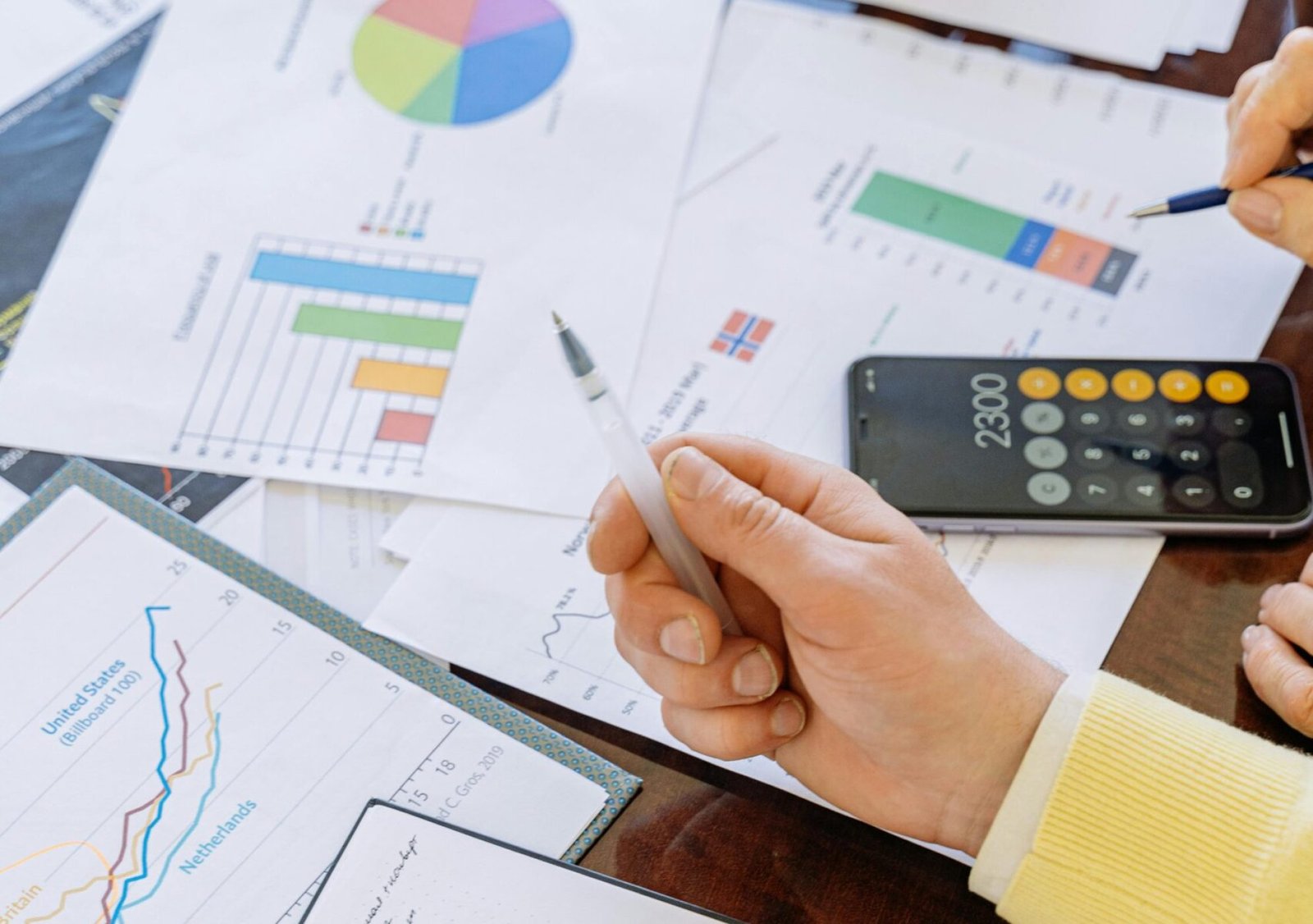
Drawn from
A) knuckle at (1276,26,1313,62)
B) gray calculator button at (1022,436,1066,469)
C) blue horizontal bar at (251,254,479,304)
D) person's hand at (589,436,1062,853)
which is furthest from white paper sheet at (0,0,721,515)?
knuckle at (1276,26,1313,62)

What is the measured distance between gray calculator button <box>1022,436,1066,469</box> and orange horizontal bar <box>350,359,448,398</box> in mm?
296

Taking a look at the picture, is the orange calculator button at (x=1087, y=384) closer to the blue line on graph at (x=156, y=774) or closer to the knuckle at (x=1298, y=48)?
the knuckle at (x=1298, y=48)

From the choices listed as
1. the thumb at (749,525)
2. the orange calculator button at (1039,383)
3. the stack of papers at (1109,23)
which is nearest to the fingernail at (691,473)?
the thumb at (749,525)

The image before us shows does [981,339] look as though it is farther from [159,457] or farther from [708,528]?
[159,457]

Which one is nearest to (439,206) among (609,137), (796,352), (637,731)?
(609,137)

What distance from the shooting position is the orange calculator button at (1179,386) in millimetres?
563

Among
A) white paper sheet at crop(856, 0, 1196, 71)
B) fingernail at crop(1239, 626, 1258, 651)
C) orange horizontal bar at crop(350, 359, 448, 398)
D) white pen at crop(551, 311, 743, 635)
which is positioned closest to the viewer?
white pen at crop(551, 311, 743, 635)

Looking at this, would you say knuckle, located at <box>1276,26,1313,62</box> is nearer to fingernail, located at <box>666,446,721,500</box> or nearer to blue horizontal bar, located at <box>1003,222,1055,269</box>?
blue horizontal bar, located at <box>1003,222,1055,269</box>

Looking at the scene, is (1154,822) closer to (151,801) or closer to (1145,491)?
(1145,491)

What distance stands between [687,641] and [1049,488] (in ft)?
0.66

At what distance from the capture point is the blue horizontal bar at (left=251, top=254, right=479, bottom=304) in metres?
0.63

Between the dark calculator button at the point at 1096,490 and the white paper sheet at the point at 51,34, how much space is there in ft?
2.09

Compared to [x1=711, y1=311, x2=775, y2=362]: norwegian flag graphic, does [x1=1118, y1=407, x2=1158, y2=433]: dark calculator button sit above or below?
below

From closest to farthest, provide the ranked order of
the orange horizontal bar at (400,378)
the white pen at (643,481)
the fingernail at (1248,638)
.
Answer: the white pen at (643,481) → the fingernail at (1248,638) → the orange horizontal bar at (400,378)
